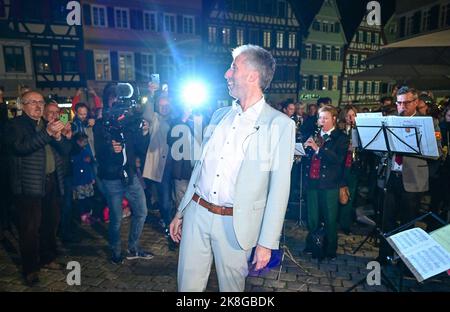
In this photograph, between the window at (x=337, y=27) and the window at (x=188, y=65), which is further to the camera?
the window at (x=337, y=27)

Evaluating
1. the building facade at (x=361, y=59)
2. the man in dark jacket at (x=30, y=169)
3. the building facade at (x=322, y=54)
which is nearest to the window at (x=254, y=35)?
the building facade at (x=322, y=54)

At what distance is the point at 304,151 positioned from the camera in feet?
17.1

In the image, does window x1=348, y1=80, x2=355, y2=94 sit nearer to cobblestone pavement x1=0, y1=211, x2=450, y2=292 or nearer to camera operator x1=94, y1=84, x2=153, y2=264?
cobblestone pavement x1=0, y1=211, x2=450, y2=292

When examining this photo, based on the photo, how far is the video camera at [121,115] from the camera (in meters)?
4.46

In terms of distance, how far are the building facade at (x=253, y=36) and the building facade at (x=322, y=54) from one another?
136 centimetres

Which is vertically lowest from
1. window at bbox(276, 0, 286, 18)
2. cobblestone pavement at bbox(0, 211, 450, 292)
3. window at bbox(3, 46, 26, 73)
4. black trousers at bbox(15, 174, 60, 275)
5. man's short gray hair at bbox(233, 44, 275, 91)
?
cobblestone pavement at bbox(0, 211, 450, 292)

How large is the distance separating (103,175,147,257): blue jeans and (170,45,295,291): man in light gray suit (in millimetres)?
2101

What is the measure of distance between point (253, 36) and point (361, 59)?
1526 cm

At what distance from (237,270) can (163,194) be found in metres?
3.44

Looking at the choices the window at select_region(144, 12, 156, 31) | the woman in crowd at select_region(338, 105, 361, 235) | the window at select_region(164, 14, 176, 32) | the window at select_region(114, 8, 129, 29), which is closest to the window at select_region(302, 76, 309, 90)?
the window at select_region(164, 14, 176, 32)

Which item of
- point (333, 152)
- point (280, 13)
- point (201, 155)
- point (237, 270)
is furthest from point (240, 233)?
point (280, 13)

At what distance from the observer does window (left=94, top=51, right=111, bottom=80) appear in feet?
77.7

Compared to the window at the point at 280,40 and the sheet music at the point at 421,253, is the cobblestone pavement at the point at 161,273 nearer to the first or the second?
the sheet music at the point at 421,253
